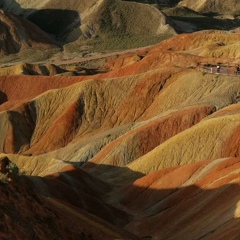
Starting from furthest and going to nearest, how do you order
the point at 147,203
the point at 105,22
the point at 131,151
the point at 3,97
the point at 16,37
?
the point at 105,22 → the point at 16,37 → the point at 3,97 → the point at 131,151 → the point at 147,203

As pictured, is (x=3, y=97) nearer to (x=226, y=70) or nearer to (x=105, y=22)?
(x=226, y=70)

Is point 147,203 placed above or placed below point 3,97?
above

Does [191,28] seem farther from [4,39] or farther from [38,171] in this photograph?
[38,171]

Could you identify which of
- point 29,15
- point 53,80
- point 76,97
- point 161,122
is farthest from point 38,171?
point 29,15

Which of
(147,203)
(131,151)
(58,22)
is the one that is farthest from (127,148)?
(58,22)

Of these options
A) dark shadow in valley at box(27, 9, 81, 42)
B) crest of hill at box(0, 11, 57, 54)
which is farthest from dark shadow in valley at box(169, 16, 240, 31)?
crest of hill at box(0, 11, 57, 54)

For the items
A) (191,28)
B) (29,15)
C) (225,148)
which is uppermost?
(225,148)

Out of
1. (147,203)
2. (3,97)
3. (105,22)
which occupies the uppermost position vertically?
(147,203)

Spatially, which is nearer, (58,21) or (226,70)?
(226,70)
